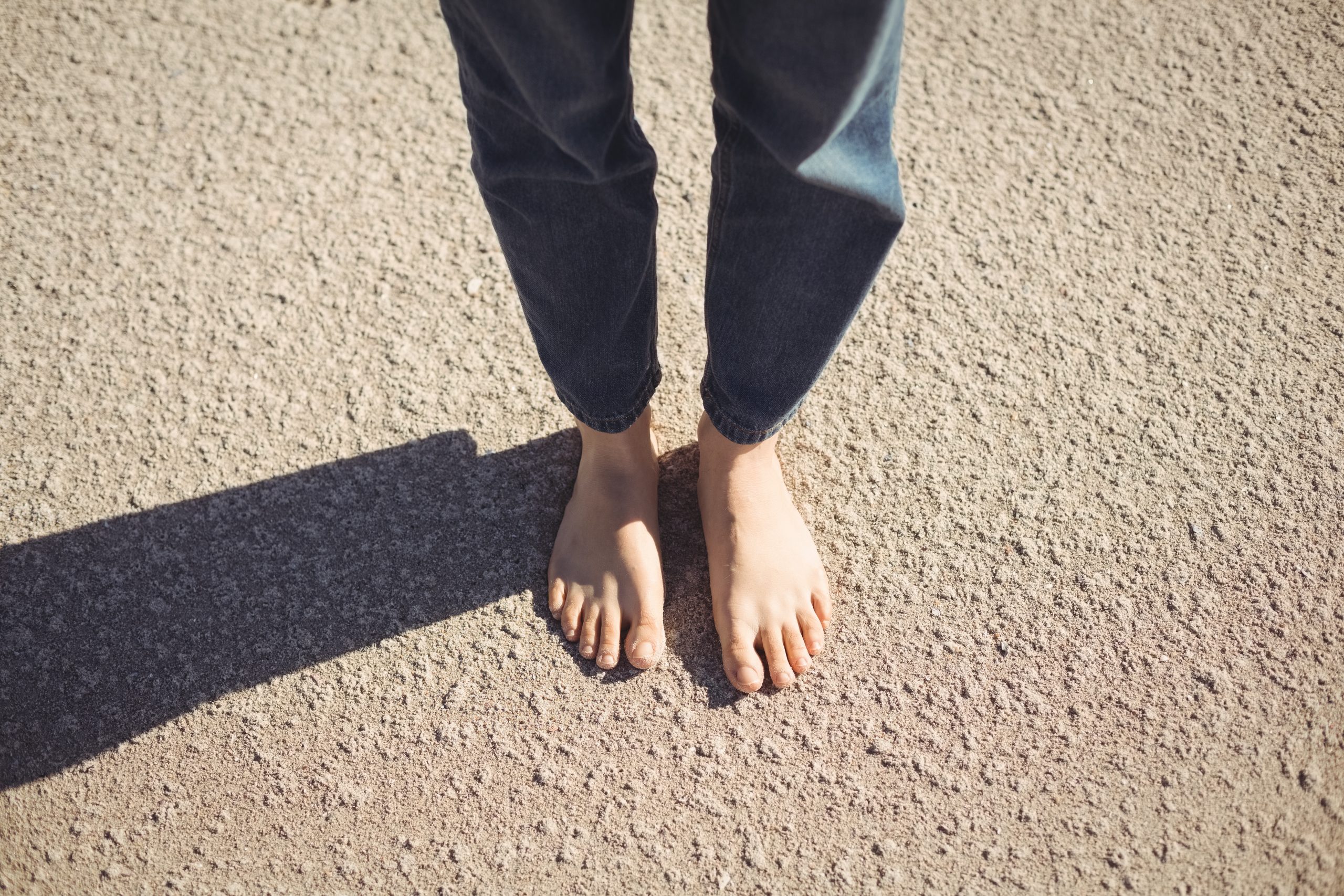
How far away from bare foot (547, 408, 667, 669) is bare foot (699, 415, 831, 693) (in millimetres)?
86

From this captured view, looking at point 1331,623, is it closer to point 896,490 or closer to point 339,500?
point 896,490

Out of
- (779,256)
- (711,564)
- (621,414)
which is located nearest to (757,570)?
(711,564)

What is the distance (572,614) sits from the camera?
1.10m

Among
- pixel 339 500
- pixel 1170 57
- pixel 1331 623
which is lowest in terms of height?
pixel 339 500

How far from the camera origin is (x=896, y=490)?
1208 mm

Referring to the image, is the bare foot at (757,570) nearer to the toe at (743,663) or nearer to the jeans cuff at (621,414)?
the toe at (743,663)

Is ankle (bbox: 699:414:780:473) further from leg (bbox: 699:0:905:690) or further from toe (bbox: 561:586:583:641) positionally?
toe (bbox: 561:586:583:641)

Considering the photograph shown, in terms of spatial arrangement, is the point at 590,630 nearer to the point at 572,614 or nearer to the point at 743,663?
the point at 572,614

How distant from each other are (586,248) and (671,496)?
Answer: 1.60 ft

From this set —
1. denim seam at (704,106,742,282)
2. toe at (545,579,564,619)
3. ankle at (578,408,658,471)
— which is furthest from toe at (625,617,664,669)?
denim seam at (704,106,742,282)

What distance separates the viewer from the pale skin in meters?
1.07

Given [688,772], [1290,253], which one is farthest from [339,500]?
[1290,253]

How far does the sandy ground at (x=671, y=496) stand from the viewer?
1000 mm

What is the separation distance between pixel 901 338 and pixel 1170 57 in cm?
90
